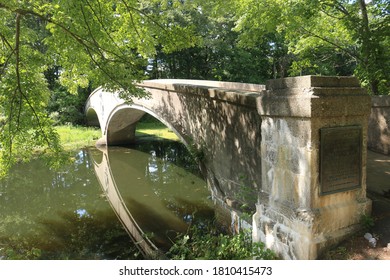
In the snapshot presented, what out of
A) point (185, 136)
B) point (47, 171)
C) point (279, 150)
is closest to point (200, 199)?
point (185, 136)

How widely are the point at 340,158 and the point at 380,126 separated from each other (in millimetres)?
4353

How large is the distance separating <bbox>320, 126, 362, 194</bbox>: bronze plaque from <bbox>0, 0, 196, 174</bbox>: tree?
3782mm

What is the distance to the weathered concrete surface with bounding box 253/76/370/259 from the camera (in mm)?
3248

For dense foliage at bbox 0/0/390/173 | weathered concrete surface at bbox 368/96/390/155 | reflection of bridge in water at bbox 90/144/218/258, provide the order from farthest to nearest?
weathered concrete surface at bbox 368/96/390/155
reflection of bridge in water at bbox 90/144/218/258
dense foliage at bbox 0/0/390/173

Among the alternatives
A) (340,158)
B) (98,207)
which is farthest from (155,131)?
(340,158)

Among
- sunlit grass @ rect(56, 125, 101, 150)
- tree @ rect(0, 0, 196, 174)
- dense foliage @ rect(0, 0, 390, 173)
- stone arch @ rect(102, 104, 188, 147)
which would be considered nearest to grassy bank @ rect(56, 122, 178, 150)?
sunlit grass @ rect(56, 125, 101, 150)

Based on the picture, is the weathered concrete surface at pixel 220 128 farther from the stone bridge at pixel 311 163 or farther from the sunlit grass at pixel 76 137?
the sunlit grass at pixel 76 137

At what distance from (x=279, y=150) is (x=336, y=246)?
118cm

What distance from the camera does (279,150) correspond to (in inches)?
145

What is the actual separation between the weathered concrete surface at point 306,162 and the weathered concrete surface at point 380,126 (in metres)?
3.82

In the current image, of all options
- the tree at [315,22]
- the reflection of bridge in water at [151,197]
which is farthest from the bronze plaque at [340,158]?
the tree at [315,22]

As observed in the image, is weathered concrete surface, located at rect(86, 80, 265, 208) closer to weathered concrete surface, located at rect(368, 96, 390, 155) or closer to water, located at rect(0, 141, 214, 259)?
water, located at rect(0, 141, 214, 259)

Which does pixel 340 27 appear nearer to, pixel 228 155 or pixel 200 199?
pixel 228 155

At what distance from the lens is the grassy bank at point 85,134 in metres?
17.2
